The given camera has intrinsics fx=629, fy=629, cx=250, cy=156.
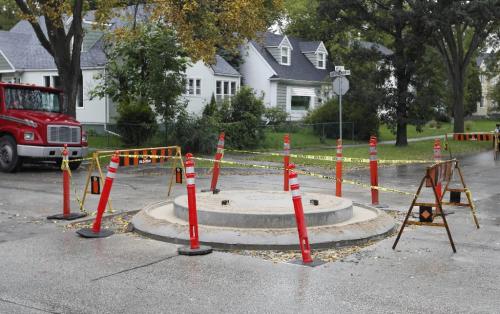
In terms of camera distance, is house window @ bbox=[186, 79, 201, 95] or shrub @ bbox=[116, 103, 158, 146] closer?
shrub @ bbox=[116, 103, 158, 146]

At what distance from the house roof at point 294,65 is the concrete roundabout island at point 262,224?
3329cm

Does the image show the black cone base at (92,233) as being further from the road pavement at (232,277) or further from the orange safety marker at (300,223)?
the orange safety marker at (300,223)

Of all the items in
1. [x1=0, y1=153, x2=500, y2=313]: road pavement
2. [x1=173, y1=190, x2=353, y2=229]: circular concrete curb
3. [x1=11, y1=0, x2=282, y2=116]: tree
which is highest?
[x1=11, y1=0, x2=282, y2=116]: tree

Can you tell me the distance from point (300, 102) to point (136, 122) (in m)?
21.3

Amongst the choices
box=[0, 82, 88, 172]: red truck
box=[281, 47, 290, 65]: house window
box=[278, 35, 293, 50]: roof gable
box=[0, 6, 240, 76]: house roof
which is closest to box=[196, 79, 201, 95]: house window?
box=[0, 6, 240, 76]: house roof

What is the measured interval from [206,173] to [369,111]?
15767 millimetres

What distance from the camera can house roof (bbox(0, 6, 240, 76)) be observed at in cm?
3453

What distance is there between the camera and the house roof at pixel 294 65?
44.1 meters

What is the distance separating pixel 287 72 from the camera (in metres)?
45.0

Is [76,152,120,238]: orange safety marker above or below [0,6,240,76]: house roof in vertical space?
below

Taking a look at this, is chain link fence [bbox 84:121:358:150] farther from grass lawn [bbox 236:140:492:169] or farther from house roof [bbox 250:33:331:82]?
house roof [bbox 250:33:331:82]

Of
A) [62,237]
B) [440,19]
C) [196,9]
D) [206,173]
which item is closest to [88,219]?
[62,237]

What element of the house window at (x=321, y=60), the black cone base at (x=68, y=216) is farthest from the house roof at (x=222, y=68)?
the black cone base at (x=68, y=216)

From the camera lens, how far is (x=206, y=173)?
61.8ft
